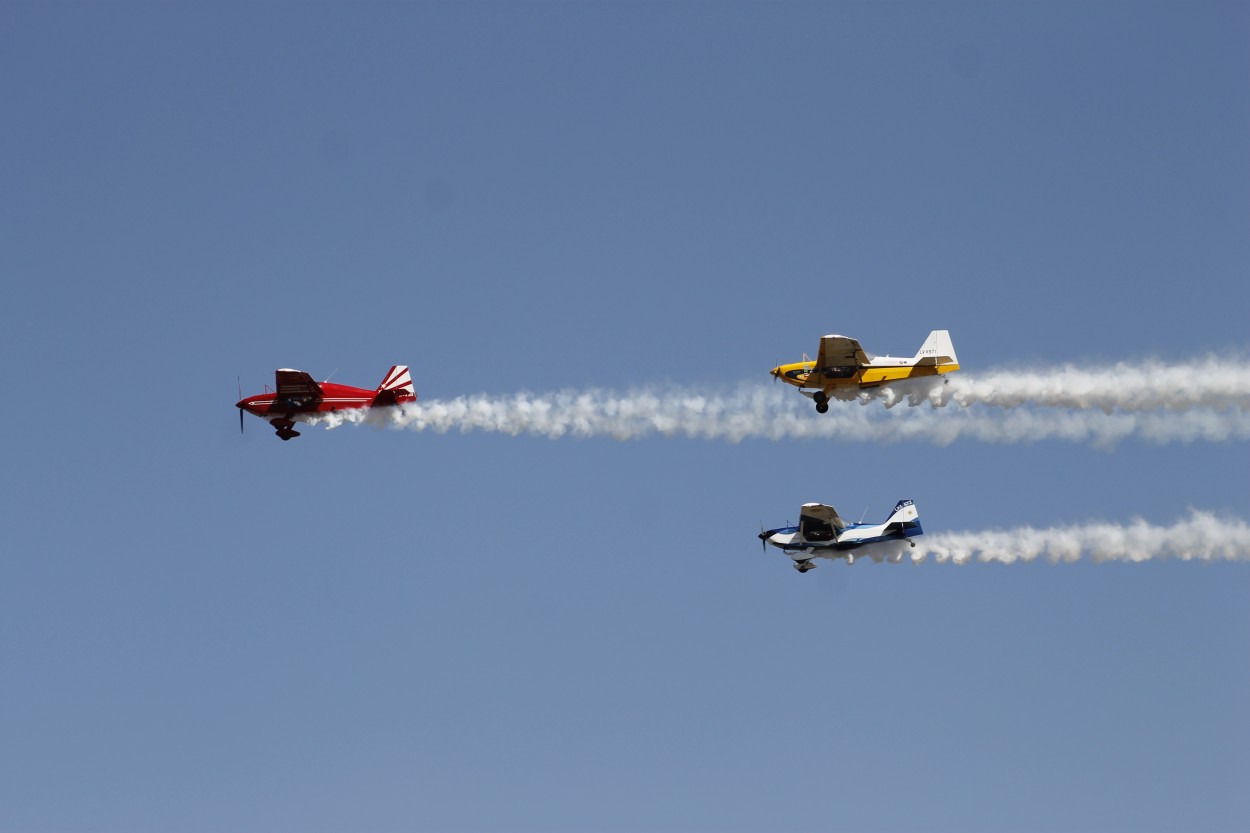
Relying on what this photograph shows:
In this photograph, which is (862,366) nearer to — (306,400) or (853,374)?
(853,374)

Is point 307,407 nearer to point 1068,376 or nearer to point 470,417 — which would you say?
point 470,417

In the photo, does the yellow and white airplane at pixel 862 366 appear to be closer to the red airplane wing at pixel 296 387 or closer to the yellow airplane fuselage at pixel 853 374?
the yellow airplane fuselage at pixel 853 374

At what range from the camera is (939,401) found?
161ft

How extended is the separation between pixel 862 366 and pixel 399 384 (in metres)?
17.2

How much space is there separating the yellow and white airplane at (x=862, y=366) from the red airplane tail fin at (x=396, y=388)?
14607 mm

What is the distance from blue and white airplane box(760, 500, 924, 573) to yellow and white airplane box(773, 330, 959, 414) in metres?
4.60

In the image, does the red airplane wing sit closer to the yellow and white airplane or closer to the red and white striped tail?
the red and white striped tail

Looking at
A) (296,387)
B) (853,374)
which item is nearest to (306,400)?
(296,387)

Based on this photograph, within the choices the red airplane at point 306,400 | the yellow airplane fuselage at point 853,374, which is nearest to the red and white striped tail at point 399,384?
the red airplane at point 306,400

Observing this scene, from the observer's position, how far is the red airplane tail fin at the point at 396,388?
5166cm

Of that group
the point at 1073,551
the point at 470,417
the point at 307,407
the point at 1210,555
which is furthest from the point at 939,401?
the point at 307,407

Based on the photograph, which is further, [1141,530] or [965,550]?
[965,550]

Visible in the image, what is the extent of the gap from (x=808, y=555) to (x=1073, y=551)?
32.8 feet

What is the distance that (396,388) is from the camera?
170ft
